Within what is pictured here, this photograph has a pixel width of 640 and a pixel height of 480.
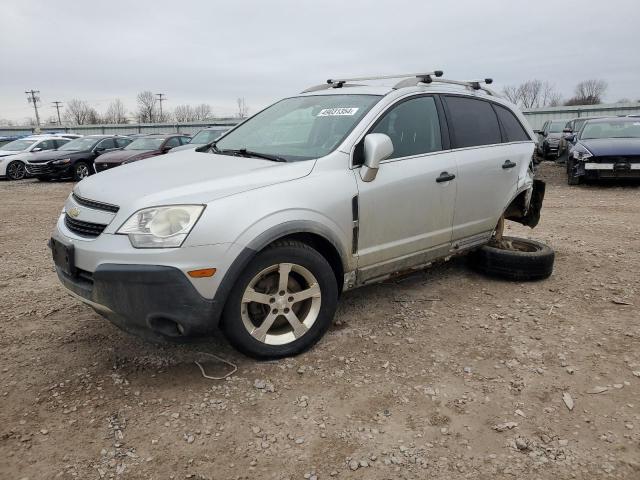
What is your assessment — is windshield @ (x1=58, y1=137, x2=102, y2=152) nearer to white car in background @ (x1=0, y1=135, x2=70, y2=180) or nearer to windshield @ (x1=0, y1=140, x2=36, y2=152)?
white car in background @ (x1=0, y1=135, x2=70, y2=180)

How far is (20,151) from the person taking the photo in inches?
675

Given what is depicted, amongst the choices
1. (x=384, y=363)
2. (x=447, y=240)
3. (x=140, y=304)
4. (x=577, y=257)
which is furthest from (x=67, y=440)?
(x=577, y=257)

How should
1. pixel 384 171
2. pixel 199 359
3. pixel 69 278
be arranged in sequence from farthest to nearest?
pixel 384 171 → pixel 199 359 → pixel 69 278

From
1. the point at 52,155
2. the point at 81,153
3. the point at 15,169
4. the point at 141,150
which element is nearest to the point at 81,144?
the point at 81,153

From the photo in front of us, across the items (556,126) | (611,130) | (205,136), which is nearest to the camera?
(611,130)

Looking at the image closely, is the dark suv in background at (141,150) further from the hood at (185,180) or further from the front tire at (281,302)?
the front tire at (281,302)

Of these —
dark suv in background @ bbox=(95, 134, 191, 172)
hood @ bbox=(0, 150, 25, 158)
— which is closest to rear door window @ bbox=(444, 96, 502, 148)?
dark suv in background @ bbox=(95, 134, 191, 172)

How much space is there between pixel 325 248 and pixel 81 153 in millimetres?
14791

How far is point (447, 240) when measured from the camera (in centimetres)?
412

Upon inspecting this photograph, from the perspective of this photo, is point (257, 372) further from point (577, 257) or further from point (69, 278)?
point (577, 257)

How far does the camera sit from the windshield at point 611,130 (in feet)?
37.5

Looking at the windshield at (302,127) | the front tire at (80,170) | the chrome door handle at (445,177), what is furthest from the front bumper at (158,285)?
the front tire at (80,170)

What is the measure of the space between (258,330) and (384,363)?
0.83m

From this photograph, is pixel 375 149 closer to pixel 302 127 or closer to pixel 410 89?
pixel 302 127
